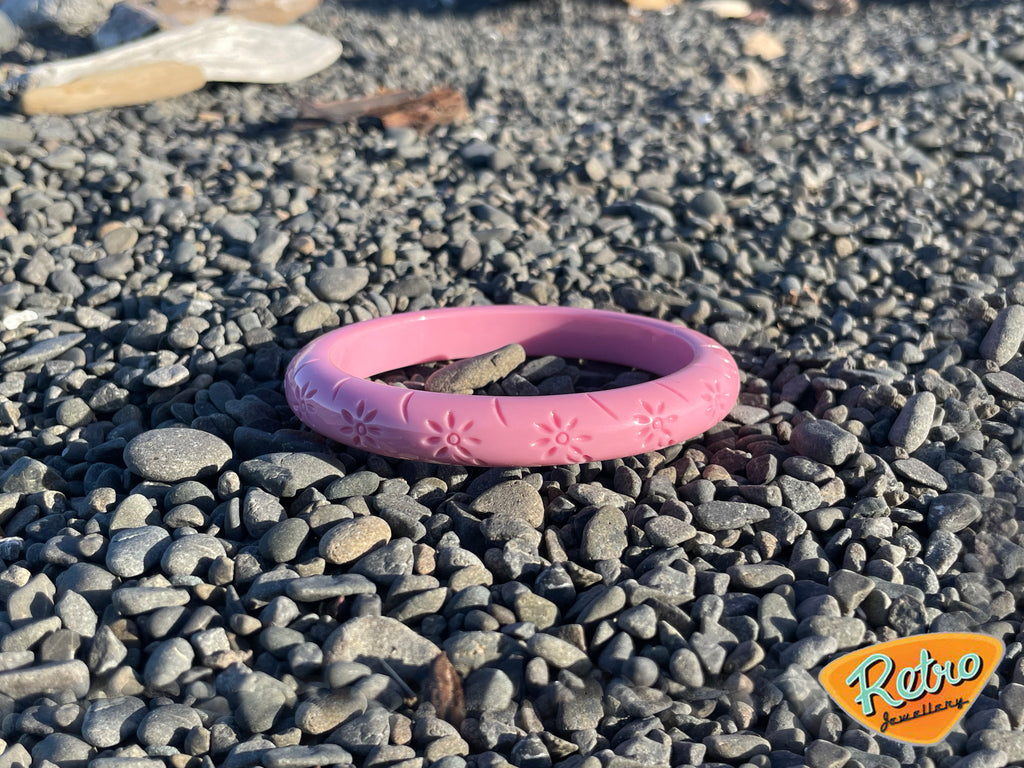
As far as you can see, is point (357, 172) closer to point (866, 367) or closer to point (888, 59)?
point (866, 367)

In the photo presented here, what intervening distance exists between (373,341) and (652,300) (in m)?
1.31

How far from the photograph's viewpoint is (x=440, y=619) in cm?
253

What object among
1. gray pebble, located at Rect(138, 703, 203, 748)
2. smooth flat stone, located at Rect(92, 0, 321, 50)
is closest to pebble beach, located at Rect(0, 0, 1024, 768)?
gray pebble, located at Rect(138, 703, 203, 748)

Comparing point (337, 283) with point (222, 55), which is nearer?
point (337, 283)

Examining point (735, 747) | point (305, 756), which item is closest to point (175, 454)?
point (305, 756)

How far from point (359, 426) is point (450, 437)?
0.99 ft

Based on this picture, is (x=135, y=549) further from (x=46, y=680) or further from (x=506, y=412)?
(x=506, y=412)

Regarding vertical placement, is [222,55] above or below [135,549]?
above

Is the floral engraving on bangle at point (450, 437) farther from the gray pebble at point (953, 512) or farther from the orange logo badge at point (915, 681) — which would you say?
the gray pebble at point (953, 512)

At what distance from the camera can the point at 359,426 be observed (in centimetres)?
304

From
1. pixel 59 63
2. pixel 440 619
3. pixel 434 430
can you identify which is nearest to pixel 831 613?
pixel 440 619

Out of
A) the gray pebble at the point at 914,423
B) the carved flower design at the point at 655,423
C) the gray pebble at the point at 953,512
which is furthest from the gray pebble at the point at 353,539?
the gray pebble at the point at 914,423

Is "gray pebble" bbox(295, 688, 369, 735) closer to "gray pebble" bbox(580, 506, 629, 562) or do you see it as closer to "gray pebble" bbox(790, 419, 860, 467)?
"gray pebble" bbox(580, 506, 629, 562)

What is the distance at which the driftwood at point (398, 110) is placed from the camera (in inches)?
256
